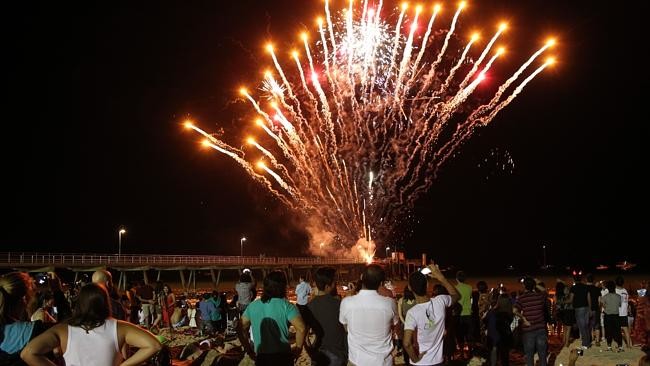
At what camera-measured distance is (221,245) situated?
110688 millimetres

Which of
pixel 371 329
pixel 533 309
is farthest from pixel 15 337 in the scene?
pixel 533 309

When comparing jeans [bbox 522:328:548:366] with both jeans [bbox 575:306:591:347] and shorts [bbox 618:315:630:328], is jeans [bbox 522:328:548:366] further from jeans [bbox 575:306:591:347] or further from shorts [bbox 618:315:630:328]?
shorts [bbox 618:315:630:328]

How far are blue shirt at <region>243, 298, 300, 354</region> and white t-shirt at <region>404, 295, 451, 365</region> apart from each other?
3.79 feet

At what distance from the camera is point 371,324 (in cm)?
603

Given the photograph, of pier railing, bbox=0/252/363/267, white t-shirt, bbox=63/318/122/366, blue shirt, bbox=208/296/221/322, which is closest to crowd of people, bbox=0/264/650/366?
white t-shirt, bbox=63/318/122/366

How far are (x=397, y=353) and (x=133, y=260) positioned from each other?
43.3 metres

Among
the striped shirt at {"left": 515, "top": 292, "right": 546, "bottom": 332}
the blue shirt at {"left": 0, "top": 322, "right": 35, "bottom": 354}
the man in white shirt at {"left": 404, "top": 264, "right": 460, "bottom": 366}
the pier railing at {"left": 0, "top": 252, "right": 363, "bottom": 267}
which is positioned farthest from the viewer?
the pier railing at {"left": 0, "top": 252, "right": 363, "bottom": 267}

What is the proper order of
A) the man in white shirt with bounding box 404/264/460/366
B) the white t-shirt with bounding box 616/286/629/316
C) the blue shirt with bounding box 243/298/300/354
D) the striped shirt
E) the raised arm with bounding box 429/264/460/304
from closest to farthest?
the blue shirt with bounding box 243/298/300/354 < the man in white shirt with bounding box 404/264/460/366 < the raised arm with bounding box 429/264/460/304 < the striped shirt < the white t-shirt with bounding box 616/286/629/316

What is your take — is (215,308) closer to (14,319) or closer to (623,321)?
(623,321)

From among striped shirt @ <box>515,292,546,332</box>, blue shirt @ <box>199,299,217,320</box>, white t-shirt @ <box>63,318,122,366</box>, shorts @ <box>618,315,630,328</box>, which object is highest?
white t-shirt @ <box>63,318,122,366</box>

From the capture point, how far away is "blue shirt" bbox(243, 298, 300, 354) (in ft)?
20.2

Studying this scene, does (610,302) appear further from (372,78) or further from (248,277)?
(372,78)

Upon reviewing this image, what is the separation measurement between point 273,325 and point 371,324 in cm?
91

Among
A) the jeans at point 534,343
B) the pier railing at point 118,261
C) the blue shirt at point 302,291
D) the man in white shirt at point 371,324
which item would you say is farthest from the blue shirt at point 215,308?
the pier railing at point 118,261
